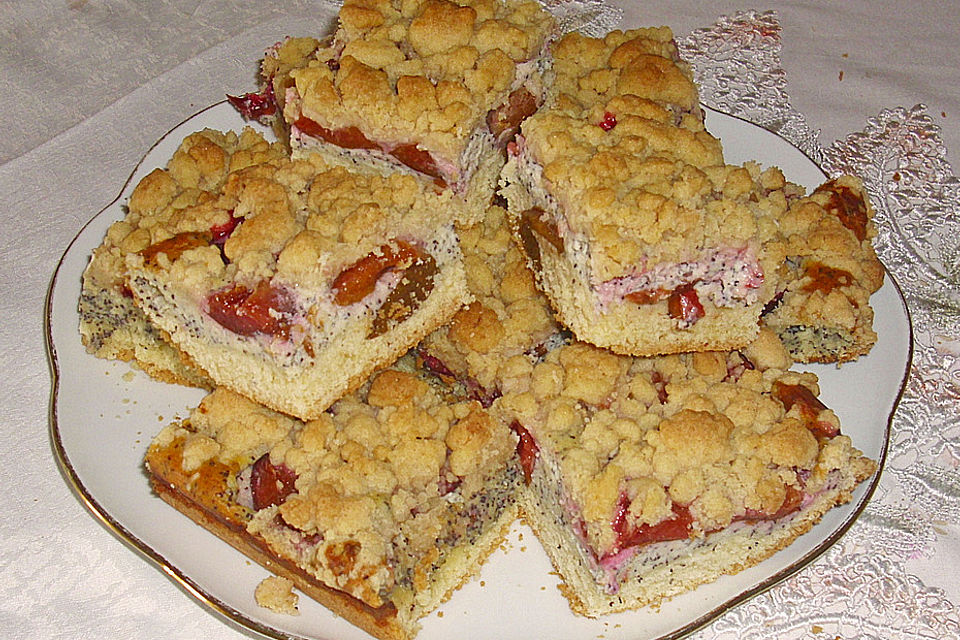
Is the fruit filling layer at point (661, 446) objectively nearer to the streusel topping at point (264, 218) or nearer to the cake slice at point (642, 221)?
the cake slice at point (642, 221)

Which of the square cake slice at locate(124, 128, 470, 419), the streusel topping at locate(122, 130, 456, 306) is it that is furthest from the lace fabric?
the streusel topping at locate(122, 130, 456, 306)

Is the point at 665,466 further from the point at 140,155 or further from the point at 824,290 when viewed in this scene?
the point at 140,155

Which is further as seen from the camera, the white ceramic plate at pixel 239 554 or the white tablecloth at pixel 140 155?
the white tablecloth at pixel 140 155

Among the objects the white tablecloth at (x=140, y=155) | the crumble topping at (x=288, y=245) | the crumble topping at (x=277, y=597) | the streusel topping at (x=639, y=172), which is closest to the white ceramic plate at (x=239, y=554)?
the crumble topping at (x=277, y=597)

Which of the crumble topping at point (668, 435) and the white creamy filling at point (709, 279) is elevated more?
the white creamy filling at point (709, 279)

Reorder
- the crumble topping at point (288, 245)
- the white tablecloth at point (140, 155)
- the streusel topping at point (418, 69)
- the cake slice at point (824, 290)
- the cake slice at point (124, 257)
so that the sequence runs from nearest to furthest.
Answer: the crumble topping at point (288, 245)
the streusel topping at point (418, 69)
the white tablecloth at point (140, 155)
the cake slice at point (124, 257)
the cake slice at point (824, 290)

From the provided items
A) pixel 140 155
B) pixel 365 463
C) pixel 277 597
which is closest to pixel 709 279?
pixel 365 463

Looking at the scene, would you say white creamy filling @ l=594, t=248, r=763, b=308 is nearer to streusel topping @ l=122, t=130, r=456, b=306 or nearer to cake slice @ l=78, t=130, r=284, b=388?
streusel topping @ l=122, t=130, r=456, b=306
